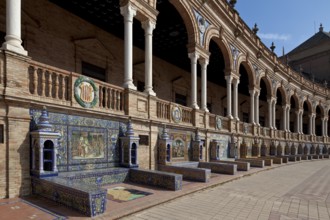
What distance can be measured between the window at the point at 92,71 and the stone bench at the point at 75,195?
295 inches

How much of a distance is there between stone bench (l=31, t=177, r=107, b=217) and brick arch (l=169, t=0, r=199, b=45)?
9.48m

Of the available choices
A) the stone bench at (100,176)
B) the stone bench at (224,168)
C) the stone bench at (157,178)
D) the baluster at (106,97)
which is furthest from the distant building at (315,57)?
the stone bench at (100,176)

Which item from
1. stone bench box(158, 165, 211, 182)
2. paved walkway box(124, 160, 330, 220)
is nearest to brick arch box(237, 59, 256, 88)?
stone bench box(158, 165, 211, 182)

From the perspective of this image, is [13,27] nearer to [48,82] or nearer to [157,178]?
[48,82]

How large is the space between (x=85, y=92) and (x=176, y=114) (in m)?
5.24

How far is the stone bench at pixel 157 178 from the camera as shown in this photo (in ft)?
24.7

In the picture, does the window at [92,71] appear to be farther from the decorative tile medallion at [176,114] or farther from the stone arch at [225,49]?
the stone arch at [225,49]

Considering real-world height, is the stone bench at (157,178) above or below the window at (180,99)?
below

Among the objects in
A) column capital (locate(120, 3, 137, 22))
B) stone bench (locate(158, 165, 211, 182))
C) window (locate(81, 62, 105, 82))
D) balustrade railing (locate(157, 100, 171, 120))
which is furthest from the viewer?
window (locate(81, 62, 105, 82))

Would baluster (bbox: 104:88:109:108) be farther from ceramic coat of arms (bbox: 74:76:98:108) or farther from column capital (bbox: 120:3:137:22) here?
column capital (bbox: 120:3:137:22)

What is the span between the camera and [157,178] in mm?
7855

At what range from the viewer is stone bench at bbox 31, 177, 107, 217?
4.85 meters

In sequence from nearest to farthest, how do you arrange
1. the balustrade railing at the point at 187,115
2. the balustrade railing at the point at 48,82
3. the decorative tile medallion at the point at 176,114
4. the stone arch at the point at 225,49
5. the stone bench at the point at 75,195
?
the stone bench at the point at 75,195 < the balustrade railing at the point at 48,82 < the decorative tile medallion at the point at 176,114 < the balustrade railing at the point at 187,115 < the stone arch at the point at 225,49

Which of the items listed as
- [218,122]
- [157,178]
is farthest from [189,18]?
[157,178]
